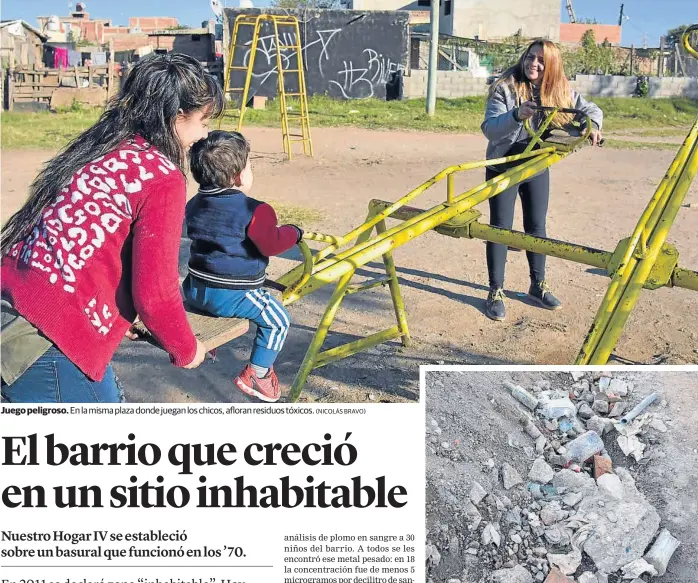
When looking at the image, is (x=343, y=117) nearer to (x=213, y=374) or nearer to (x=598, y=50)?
(x=598, y=50)

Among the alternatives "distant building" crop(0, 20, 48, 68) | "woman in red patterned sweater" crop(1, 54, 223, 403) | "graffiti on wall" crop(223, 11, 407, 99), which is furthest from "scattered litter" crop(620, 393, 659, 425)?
"distant building" crop(0, 20, 48, 68)

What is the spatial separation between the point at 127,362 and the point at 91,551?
1579 millimetres

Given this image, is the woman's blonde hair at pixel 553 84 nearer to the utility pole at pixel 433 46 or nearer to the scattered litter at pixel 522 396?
the scattered litter at pixel 522 396

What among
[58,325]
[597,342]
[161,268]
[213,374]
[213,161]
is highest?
[213,161]

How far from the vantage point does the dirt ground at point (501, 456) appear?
1.74 m

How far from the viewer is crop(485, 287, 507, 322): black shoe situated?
363 centimetres

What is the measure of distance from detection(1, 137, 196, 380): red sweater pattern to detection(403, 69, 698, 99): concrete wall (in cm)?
1580

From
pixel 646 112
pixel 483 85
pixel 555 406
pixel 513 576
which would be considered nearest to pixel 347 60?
pixel 483 85

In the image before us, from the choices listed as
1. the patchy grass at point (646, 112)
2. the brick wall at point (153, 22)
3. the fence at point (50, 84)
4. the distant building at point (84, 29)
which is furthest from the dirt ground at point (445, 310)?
the brick wall at point (153, 22)

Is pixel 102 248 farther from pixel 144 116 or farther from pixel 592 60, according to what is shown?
pixel 592 60

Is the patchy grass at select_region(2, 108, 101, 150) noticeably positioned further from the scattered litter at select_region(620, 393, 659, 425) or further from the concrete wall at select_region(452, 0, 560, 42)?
the concrete wall at select_region(452, 0, 560, 42)

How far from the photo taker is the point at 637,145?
9.70m

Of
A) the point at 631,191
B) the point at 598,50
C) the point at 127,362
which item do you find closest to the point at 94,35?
the point at 598,50

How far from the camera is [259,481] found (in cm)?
160
